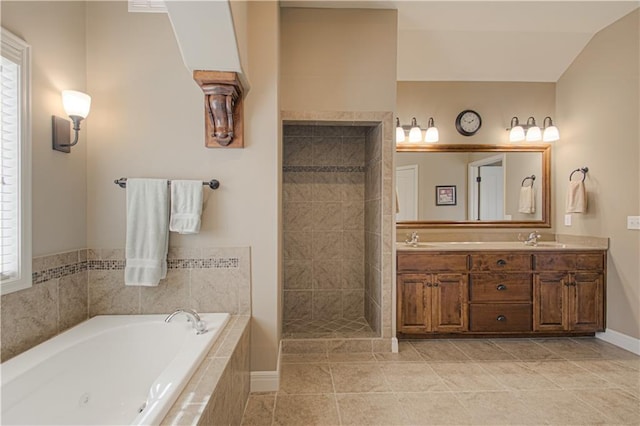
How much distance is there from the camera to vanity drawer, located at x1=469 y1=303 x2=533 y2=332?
121 inches

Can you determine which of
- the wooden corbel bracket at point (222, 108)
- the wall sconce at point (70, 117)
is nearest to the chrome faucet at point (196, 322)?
the wooden corbel bracket at point (222, 108)

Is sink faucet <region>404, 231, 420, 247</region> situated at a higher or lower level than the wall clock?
lower

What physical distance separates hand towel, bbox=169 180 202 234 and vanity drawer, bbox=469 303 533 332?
8.18 feet

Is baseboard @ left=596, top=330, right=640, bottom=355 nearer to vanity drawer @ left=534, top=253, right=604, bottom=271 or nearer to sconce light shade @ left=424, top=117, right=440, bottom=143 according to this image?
vanity drawer @ left=534, top=253, right=604, bottom=271

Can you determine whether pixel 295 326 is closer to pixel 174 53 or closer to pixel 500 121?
pixel 174 53

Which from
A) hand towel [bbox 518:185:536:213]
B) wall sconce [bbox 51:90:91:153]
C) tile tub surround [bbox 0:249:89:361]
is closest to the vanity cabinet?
hand towel [bbox 518:185:536:213]

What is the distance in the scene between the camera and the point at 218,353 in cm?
Answer: 168

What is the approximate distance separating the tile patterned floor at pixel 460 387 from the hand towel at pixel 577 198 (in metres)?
1.25

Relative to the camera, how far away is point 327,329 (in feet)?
10.2

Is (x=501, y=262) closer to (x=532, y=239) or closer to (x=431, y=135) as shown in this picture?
(x=532, y=239)

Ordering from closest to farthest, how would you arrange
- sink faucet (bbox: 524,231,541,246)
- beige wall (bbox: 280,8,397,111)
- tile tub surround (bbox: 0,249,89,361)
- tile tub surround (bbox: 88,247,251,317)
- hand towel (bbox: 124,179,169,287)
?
1. tile tub surround (bbox: 0,249,89,361)
2. hand towel (bbox: 124,179,169,287)
3. tile tub surround (bbox: 88,247,251,317)
4. beige wall (bbox: 280,8,397,111)
5. sink faucet (bbox: 524,231,541,246)

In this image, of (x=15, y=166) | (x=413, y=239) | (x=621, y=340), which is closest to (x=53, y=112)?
(x=15, y=166)

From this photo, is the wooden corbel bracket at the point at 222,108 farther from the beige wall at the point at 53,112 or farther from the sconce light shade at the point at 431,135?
the sconce light shade at the point at 431,135

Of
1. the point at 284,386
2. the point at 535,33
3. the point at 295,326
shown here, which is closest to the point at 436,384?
the point at 284,386
